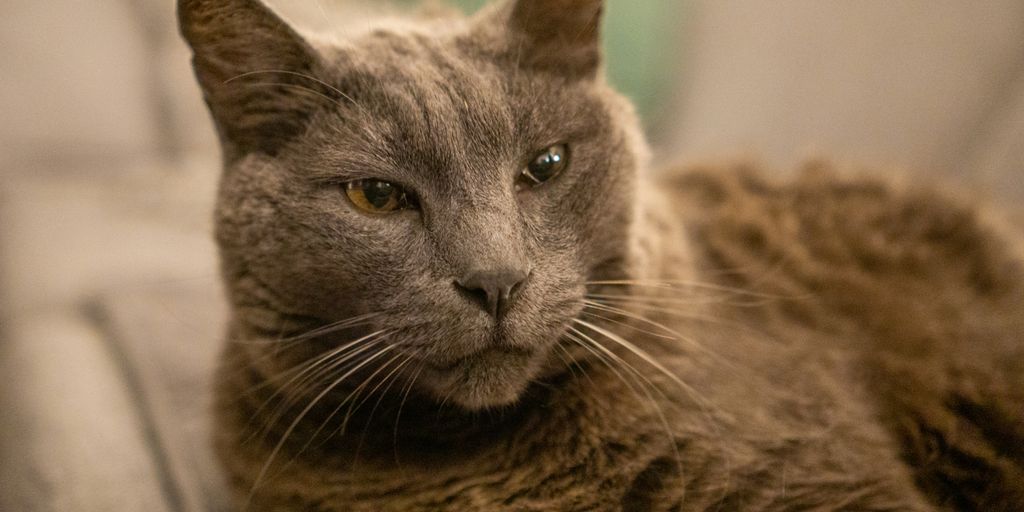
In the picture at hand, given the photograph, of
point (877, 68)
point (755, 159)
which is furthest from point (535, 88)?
point (877, 68)

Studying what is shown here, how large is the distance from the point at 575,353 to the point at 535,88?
0.32 m

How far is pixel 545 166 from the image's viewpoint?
0.84 meters

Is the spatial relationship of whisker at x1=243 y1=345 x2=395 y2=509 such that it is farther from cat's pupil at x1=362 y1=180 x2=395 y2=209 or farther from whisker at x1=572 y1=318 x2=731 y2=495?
whisker at x1=572 y1=318 x2=731 y2=495

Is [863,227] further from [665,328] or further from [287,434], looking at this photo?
[287,434]

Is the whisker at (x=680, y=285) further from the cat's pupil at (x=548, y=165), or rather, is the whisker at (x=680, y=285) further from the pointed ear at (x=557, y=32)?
the pointed ear at (x=557, y=32)

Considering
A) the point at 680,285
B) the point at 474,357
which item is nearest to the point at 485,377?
the point at 474,357

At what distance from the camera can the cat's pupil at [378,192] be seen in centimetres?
79

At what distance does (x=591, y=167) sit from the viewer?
2.86 feet

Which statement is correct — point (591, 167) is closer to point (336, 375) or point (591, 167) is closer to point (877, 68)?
point (336, 375)

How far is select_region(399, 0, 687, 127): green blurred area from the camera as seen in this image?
217 cm

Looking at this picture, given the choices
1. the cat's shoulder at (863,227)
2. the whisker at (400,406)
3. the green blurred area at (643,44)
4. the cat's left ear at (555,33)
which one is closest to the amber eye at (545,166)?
the cat's left ear at (555,33)

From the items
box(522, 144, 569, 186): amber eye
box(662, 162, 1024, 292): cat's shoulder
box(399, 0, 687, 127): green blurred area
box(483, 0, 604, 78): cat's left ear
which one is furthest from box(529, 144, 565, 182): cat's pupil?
box(399, 0, 687, 127): green blurred area

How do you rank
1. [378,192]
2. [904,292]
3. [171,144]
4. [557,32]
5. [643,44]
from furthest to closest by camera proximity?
[171,144]
[643,44]
[904,292]
[557,32]
[378,192]

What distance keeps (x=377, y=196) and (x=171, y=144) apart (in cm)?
195
